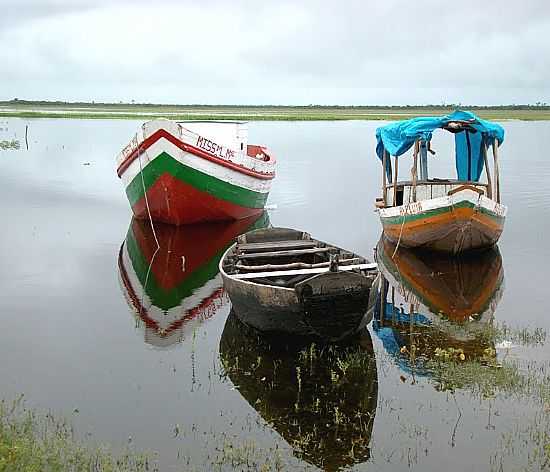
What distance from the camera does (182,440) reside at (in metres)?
8.21

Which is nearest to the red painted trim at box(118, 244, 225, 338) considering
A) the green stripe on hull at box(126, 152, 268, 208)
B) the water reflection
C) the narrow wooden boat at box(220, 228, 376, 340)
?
the narrow wooden boat at box(220, 228, 376, 340)

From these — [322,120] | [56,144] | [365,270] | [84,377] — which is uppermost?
[365,270]

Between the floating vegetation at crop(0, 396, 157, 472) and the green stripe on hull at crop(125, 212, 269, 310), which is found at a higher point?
the floating vegetation at crop(0, 396, 157, 472)

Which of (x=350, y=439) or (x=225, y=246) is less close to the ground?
(x=350, y=439)

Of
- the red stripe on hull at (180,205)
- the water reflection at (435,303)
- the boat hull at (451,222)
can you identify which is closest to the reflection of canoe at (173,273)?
the red stripe on hull at (180,205)

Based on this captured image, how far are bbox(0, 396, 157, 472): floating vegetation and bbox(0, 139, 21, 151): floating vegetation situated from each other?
3795 centimetres

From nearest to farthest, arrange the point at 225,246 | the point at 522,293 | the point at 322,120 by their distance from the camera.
→ 1. the point at 522,293
2. the point at 225,246
3. the point at 322,120

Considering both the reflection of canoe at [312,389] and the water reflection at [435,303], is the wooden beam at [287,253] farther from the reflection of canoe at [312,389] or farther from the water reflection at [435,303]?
the water reflection at [435,303]

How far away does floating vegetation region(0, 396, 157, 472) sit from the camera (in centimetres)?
714

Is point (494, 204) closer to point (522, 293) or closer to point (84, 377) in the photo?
point (522, 293)

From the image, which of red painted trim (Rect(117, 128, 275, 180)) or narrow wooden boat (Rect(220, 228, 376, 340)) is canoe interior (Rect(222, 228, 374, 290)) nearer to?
narrow wooden boat (Rect(220, 228, 376, 340))

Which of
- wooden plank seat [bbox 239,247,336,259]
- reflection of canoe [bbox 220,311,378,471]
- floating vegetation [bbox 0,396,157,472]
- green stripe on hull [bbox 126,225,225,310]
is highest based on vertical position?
wooden plank seat [bbox 239,247,336,259]

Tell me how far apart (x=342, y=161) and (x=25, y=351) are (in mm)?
32025

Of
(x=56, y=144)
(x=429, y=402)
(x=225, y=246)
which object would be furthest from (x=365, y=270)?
(x=56, y=144)
